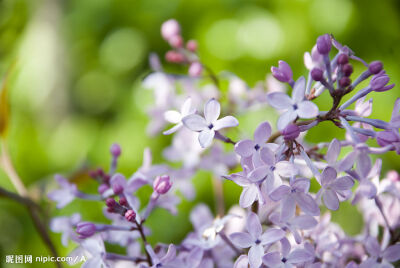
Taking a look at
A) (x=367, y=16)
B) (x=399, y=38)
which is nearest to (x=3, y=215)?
(x=399, y=38)

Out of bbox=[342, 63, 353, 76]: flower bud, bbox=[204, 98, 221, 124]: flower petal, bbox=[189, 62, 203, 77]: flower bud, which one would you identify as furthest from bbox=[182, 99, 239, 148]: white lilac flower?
bbox=[189, 62, 203, 77]: flower bud

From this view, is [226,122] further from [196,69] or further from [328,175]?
[196,69]

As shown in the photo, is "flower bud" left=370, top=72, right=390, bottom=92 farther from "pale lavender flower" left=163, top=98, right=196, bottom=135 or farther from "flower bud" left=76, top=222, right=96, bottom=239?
"flower bud" left=76, top=222, right=96, bottom=239

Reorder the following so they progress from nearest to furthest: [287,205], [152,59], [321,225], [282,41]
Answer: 1. [287,205]
2. [321,225]
3. [152,59]
4. [282,41]

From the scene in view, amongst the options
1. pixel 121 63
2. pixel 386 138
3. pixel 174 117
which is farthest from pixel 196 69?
pixel 121 63

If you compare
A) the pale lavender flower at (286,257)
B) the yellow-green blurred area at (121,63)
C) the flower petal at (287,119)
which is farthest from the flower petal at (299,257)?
the yellow-green blurred area at (121,63)

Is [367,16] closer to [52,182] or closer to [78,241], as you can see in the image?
[52,182]

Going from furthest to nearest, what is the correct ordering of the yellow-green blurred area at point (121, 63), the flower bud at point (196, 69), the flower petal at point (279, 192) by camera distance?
1. the yellow-green blurred area at point (121, 63)
2. the flower bud at point (196, 69)
3. the flower petal at point (279, 192)

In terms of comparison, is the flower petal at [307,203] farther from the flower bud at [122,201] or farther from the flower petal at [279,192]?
the flower bud at [122,201]
